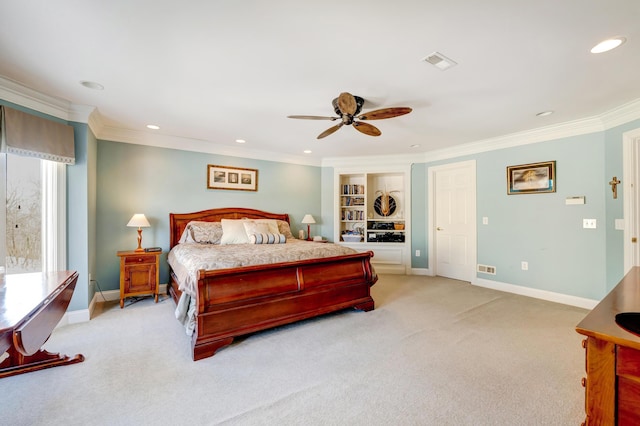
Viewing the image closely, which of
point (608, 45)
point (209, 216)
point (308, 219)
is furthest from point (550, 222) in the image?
point (209, 216)

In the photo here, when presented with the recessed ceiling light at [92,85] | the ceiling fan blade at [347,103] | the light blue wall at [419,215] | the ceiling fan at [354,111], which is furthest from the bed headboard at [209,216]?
the ceiling fan blade at [347,103]

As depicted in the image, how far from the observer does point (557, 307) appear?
3.57 metres

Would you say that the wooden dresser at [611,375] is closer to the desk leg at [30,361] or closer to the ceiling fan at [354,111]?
the ceiling fan at [354,111]

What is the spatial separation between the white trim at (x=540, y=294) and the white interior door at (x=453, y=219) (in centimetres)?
29

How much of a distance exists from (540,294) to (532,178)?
1659mm

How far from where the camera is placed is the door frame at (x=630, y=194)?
307 centimetres

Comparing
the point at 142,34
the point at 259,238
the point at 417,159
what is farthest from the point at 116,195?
the point at 417,159

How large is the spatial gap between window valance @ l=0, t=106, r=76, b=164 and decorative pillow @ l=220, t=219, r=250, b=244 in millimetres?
1890

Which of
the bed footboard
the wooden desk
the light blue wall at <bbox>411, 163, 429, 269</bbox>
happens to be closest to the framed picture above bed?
the bed footboard

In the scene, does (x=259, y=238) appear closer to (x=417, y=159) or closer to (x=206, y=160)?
(x=206, y=160)

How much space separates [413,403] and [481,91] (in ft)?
8.89

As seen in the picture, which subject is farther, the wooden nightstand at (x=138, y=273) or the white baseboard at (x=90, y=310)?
the wooden nightstand at (x=138, y=273)

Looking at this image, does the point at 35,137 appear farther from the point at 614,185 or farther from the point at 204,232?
the point at 614,185

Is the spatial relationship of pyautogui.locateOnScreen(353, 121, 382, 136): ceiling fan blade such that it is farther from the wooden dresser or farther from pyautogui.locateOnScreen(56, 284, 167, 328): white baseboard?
pyautogui.locateOnScreen(56, 284, 167, 328): white baseboard
